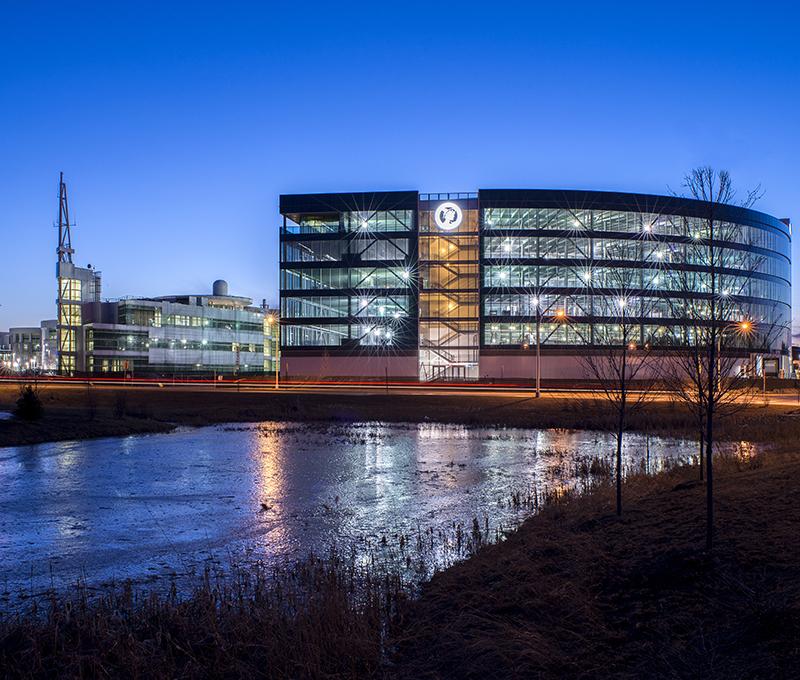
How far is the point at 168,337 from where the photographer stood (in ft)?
400

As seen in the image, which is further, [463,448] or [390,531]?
[463,448]

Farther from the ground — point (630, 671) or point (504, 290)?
point (504, 290)

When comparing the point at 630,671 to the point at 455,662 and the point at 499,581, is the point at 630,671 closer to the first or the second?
the point at 455,662

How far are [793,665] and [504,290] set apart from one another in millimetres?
87064

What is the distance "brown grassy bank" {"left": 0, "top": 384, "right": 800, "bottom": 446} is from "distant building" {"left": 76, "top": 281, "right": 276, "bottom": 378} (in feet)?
180

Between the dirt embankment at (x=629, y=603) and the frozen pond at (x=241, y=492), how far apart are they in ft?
15.1

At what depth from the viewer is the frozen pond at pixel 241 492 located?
44.1 feet

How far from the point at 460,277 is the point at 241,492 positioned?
258 ft

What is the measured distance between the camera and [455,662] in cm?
736

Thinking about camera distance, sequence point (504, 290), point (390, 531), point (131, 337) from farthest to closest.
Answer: point (131, 337) < point (504, 290) < point (390, 531)

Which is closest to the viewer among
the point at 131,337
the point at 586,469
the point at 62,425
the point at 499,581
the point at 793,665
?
the point at 793,665

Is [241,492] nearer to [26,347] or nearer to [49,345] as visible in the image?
[49,345]

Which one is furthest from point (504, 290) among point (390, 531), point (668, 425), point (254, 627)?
point (254, 627)

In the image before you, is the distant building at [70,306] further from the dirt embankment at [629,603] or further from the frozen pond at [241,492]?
the dirt embankment at [629,603]
